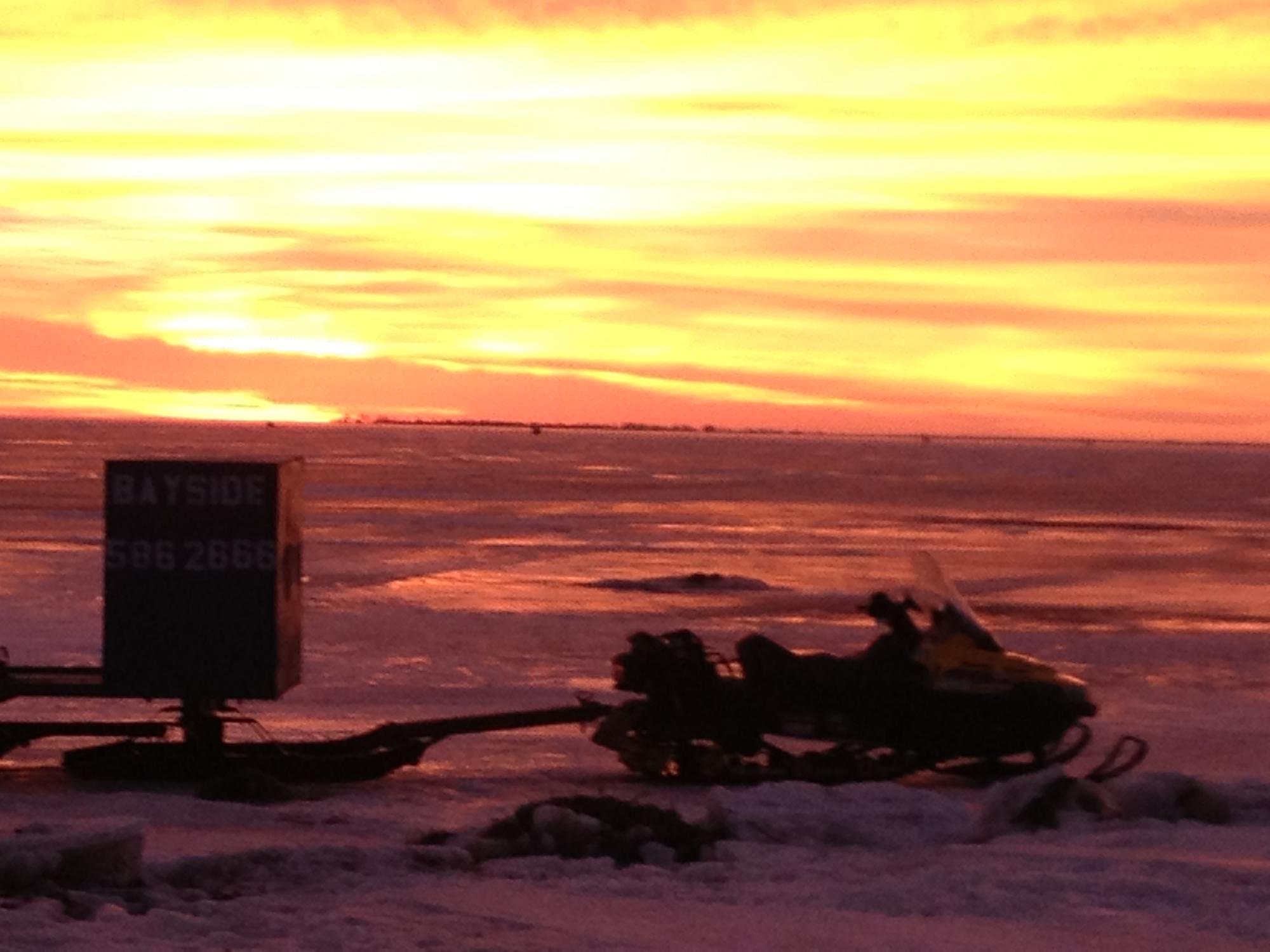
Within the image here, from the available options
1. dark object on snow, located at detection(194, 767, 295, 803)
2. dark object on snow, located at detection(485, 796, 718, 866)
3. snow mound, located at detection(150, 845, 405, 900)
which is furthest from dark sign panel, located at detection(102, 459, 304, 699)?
snow mound, located at detection(150, 845, 405, 900)

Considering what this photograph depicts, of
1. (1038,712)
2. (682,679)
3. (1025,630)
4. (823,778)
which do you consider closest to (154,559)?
(682,679)

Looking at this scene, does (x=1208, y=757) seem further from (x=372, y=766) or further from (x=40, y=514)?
(x=40, y=514)

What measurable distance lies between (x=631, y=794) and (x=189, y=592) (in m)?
2.72

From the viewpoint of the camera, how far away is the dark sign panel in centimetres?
1159

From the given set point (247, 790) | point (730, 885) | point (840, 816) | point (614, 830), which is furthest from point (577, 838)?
point (247, 790)

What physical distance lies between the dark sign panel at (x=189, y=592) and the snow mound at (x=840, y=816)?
119 inches

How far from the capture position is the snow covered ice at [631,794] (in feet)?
26.0

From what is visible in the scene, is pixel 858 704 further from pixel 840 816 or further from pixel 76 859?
pixel 76 859

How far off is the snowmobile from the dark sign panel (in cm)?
205

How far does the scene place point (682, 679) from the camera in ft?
39.3

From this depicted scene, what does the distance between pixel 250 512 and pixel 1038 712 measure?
15.1 ft

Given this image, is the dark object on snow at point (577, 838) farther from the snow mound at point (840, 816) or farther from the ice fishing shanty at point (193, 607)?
the ice fishing shanty at point (193, 607)

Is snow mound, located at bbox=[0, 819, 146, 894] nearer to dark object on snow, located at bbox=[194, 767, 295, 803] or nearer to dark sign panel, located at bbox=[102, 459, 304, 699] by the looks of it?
dark object on snow, located at bbox=[194, 767, 295, 803]

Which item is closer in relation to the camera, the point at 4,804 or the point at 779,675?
the point at 4,804
